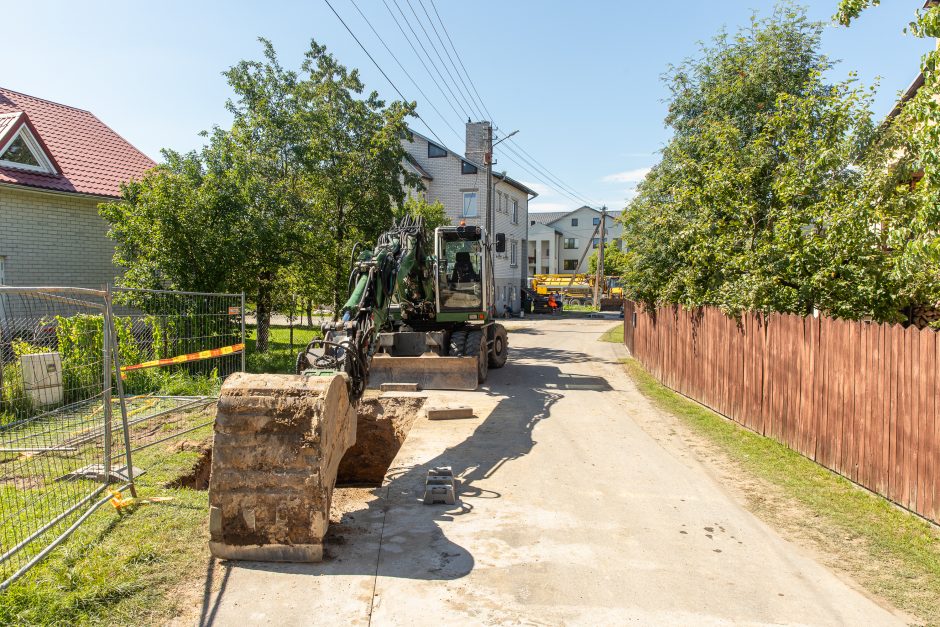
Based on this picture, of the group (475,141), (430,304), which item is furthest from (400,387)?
(475,141)

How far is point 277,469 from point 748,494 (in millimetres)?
5026

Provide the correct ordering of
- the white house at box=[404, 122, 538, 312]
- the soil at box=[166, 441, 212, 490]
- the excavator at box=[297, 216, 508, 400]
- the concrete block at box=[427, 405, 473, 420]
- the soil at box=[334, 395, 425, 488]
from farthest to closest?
the white house at box=[404, 122, 538, 312]
the soil at box=[334, 395, 425, 488]
the concrete block at box=[427, 405, 473, 420]
the excavator at box=[297, 216, 508, 400]
the soil at box=[166, 441, 212, 490]

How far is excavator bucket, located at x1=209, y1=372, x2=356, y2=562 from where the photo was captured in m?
4.91

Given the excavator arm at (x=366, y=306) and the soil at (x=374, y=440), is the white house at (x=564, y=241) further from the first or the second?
the soil at (x=374, y=440)

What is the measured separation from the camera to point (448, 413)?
10.2 meters

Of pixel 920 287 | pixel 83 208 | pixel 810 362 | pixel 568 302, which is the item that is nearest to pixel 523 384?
pixel 810 362

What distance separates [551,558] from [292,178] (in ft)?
48.4

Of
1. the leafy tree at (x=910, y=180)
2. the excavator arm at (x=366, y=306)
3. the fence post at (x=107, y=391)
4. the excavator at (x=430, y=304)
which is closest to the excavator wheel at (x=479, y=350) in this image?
the excavator at (x=430, y=304)

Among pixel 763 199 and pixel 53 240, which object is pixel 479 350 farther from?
pixel 53 240

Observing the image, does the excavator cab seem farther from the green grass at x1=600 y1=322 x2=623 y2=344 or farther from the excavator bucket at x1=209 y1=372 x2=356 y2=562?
the green grass at x1=600 y1=322 x2=623 y2=344

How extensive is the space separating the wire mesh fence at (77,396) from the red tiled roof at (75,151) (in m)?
6.78

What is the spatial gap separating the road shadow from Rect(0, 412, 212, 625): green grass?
33 cm

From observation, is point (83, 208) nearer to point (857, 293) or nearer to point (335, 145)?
point (335, 145)

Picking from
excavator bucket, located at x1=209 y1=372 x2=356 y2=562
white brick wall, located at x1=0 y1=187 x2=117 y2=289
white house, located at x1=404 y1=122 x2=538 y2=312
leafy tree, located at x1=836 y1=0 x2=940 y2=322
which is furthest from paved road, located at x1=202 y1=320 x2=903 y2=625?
white house, located at x1=404 y1=122 x2=538 y2=312
